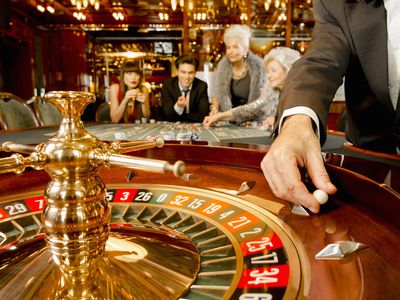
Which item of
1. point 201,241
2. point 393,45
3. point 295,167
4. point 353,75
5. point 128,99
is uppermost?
point 393,45

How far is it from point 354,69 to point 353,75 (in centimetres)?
3

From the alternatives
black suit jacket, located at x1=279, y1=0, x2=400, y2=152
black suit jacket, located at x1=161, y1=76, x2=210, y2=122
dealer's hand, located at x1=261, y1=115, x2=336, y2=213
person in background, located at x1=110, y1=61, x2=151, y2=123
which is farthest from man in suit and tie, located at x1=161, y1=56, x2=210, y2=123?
dealer's hand, located at x1=261, y1=115, x2=336, y2=213

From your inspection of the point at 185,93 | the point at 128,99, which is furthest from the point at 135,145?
the point at 185,93

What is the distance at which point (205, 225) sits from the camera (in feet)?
2.44

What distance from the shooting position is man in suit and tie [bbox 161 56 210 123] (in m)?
4.52

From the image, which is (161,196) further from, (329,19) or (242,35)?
(242,35)

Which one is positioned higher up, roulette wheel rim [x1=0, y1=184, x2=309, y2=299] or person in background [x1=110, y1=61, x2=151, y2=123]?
person in background [x1=110, y1=61, x2=151, y2=123]

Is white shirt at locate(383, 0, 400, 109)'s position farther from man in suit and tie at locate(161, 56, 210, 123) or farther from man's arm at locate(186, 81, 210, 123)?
man's arm at locate(186, 81, 210, 123)

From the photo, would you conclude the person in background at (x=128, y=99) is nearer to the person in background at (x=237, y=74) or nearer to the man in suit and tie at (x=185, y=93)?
the man in suit and tie at (x=185, y=93)

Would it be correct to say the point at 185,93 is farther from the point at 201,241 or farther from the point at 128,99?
the point at 201,241

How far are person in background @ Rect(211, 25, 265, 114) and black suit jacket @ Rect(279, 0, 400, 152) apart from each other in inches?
101

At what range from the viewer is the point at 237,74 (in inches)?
170

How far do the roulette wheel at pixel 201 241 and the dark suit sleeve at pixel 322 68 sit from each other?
0.17m

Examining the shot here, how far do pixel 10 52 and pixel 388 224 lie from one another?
11093 mm
